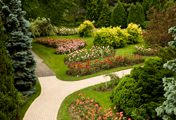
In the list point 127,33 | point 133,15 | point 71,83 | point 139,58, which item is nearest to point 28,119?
point 71,83

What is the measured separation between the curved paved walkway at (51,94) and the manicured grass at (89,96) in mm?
259

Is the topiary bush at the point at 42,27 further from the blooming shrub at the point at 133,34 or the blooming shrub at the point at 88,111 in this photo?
the blooming shrub at the point at 88,111

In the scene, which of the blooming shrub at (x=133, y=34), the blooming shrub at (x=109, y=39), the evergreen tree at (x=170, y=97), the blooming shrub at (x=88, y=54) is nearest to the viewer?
the evergreen tree at (x=170, y=97)

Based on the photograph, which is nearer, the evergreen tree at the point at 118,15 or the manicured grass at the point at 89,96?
the manicured grass at the point at 89,96

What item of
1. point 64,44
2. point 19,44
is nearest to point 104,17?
point 64,44

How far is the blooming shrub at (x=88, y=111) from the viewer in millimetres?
14695

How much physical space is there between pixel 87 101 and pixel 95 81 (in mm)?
4435

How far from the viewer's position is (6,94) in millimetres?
12445

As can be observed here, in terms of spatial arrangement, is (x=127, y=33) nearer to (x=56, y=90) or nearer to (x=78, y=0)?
(x=56, y=90)

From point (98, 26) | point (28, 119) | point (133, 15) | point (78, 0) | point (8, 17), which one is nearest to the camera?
point (28, 119)

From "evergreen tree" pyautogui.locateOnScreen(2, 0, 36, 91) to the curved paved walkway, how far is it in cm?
116

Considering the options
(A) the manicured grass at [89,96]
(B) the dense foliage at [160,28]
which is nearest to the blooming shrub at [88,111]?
(A) the manicured grass at [89,96]

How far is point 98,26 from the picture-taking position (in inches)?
1644

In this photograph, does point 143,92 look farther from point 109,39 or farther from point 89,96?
point 109,39
